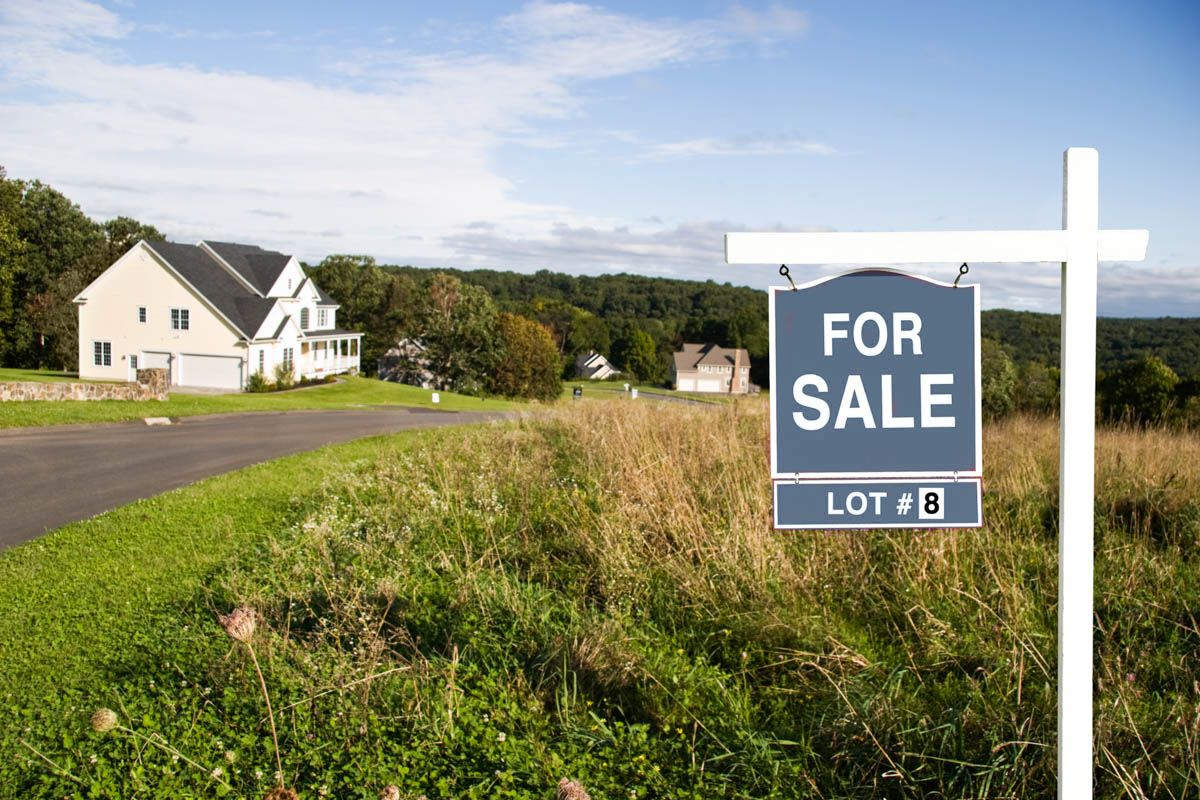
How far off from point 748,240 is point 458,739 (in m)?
2.89

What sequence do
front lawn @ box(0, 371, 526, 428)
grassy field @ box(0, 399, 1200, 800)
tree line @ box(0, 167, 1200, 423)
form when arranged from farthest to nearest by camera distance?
Result: tree line @ box(0, 167, 1200, 423), front lawn @ box(0, 371, 526, 428), grassy field @ box(0, 399, 1200, 800)

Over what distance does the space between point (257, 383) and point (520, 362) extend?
24.8m

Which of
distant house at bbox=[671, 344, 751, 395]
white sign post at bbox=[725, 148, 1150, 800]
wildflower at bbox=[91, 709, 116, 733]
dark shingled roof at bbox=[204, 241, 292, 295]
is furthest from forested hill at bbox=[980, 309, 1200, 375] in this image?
distant house at bbox=[671, 344, 751, 395]

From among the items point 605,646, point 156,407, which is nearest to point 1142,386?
point 605,646

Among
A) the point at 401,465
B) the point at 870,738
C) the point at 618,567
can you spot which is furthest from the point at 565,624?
the point at 401,465

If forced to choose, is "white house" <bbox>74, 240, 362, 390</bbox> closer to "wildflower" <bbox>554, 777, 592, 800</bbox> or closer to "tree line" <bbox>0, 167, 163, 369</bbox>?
"tree line" <bbox>0, 167, 163, 369</bbox>

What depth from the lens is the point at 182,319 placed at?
3900cm

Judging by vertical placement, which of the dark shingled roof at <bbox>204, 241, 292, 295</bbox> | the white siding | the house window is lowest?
the house window

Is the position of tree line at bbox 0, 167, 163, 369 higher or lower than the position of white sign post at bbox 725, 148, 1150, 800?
higher

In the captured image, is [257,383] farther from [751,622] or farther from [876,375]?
[876,375]

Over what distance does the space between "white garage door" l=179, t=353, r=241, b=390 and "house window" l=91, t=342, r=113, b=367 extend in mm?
3801

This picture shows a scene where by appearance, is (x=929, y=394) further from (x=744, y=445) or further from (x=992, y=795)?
(x=744, y=445)

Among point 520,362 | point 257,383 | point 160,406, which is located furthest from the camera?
point 520,362

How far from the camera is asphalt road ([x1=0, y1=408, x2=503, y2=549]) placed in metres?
9.40
